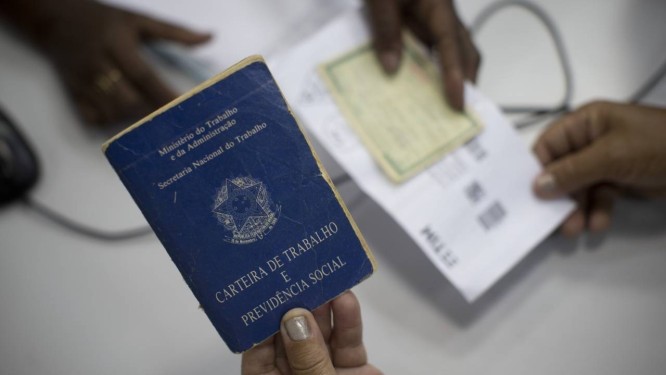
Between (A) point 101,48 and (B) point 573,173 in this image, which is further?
(A) point 101,48

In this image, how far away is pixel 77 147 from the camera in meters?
0.70

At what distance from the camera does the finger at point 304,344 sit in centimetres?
41

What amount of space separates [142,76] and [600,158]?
2.00 feet

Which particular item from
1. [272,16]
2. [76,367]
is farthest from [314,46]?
[76,367]

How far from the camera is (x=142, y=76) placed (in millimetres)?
679

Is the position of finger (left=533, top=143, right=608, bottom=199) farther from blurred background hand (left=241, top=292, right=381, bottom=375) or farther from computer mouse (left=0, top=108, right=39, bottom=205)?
computer mouse (left=0, top=108, right=39, bottom=205)

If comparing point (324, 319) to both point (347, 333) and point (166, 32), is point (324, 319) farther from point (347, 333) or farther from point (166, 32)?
point (166, 32)

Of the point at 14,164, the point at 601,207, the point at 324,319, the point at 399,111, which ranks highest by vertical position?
the point at 14,164

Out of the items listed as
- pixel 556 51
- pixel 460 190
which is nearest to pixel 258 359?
pixel 460 190

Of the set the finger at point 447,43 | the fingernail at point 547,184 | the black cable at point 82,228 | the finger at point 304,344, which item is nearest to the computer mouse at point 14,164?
the black cable at point 82,228

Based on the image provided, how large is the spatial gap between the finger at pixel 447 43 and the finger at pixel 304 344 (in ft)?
1.21

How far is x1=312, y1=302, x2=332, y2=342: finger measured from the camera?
1.60 ft

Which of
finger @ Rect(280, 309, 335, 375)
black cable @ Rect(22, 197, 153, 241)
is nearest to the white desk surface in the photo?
black cable @ Rect(22, 197, 153, 241)

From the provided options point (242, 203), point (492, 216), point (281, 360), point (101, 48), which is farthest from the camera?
point (101, 48)
